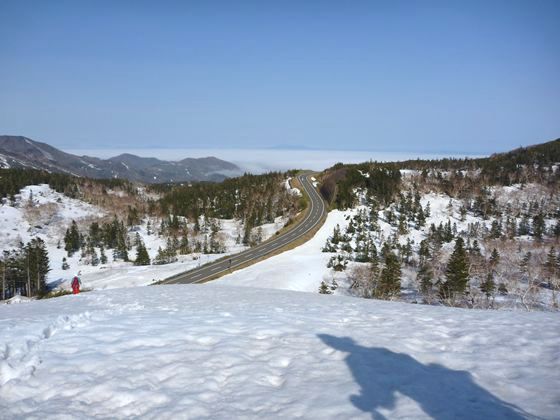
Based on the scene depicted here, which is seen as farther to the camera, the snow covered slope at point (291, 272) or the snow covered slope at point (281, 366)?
the snow covered slope at point (291, 272)

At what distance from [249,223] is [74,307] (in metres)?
91.3

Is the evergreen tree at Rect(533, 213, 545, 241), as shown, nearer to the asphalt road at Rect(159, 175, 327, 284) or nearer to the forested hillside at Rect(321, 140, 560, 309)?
the forested hillside at Rect(321, 140, 560, 309)

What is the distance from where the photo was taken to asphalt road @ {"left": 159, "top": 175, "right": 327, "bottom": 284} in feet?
182

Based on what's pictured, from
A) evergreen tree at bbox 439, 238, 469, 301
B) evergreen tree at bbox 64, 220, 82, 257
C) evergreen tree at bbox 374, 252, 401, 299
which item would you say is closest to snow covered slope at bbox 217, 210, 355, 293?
evergreen tree at bbox 374, 252, 401, 299

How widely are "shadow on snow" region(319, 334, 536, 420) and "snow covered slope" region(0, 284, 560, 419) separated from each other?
0.02 meters

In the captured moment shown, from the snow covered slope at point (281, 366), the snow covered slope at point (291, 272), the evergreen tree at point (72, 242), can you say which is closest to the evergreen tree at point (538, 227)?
the snow covered slope at point (291, 272)

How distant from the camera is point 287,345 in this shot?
8477 mm

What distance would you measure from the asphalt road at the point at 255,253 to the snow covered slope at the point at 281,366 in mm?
44748

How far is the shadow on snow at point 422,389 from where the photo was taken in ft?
18.0

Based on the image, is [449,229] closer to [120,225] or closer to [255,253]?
→ [255,253]

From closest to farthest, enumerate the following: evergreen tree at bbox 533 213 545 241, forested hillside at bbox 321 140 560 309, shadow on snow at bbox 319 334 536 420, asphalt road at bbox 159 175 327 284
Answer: shadow on snow at bbox 319 334 536 420 → forested hillside at bbox 321 140 560 309 → asphalt road at bbox 159 175 327 284 → evergreen tree at bbox 533 213 545 241

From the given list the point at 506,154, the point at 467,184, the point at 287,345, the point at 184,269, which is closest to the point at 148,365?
the point at 287,345

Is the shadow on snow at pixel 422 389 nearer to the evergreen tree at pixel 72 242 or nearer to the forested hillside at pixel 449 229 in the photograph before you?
the forested hillside at pixel 449 229

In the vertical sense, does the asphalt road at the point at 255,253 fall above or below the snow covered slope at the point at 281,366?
below
